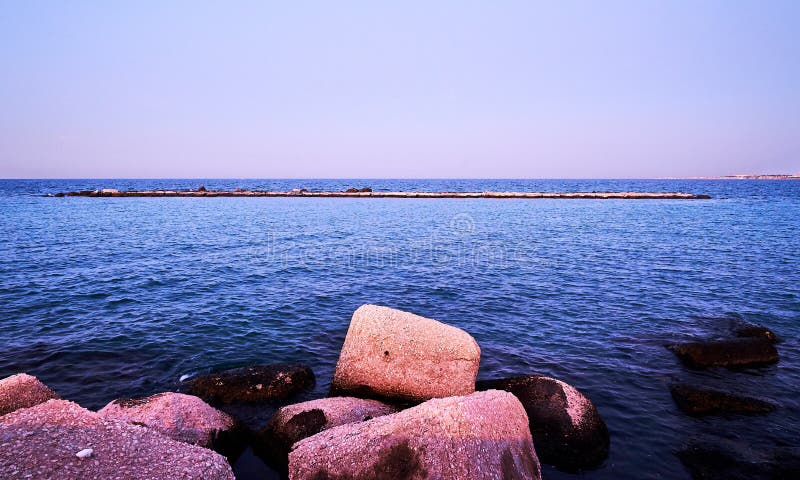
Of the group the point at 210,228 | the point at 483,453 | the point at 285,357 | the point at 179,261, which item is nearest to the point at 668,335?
the point at 483,453

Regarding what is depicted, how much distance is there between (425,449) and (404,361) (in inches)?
143

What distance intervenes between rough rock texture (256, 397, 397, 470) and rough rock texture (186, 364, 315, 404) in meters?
1.90

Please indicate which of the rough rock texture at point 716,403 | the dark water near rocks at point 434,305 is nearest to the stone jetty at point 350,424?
the dark water near rocks at point 434,305

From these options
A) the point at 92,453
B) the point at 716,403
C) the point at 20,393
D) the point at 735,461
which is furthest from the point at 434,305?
the point at 92,453

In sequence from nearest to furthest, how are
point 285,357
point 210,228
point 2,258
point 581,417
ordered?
1. point 581,417
2. point 285,357
3. point 2,258
4. point 210,228

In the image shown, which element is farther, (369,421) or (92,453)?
(369,421)

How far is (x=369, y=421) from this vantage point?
21.2 ft

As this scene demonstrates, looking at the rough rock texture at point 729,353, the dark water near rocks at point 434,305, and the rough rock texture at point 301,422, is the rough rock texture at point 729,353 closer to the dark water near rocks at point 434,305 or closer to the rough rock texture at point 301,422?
the dark water near rocks at point 434,305

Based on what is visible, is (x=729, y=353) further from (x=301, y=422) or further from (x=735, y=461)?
(x=301, y=422)

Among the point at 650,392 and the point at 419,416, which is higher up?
the point at 419,416

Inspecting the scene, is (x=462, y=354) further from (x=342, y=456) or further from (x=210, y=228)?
(x=210, y=228)

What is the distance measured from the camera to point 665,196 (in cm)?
8931

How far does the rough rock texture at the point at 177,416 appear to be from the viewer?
24.3 feet

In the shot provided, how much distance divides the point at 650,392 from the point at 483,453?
7321 mm
